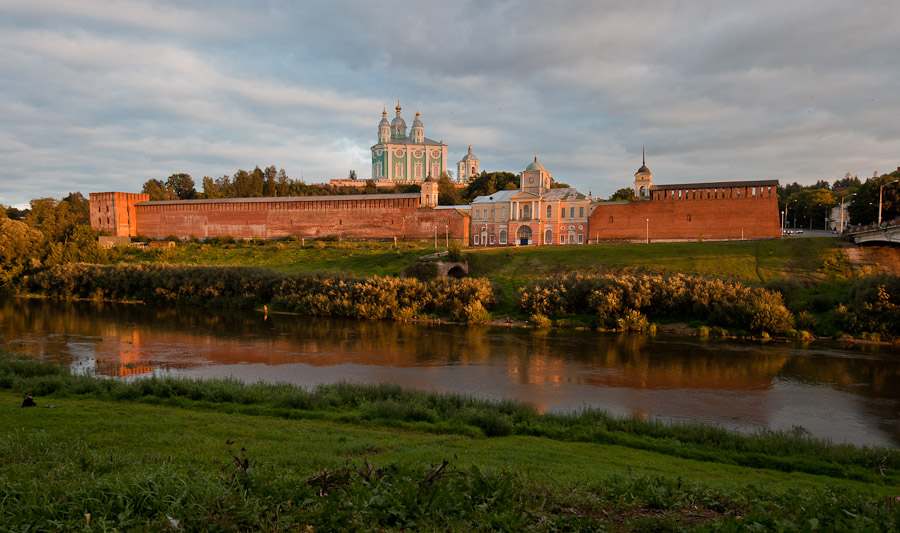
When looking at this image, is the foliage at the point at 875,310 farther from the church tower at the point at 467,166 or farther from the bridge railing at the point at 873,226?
the church tower at the point at 467,166

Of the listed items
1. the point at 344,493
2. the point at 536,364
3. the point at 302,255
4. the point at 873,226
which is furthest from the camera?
the point at 302,255

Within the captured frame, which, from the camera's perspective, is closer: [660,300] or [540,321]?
[660,300]

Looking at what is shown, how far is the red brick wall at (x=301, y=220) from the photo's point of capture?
150 feet

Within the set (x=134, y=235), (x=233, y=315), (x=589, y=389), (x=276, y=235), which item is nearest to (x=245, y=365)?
(x=589, y=389)

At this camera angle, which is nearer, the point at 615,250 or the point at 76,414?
the point at 76,414

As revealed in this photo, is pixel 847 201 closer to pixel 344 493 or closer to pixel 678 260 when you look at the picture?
pixel 678 260

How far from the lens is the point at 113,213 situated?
2088 inches

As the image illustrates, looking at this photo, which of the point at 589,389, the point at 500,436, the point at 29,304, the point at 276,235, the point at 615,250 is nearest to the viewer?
the point at 500,436

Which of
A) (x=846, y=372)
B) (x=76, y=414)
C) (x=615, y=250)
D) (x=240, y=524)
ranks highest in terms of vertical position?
(x=615, y=250)

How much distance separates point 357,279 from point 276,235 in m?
24.9

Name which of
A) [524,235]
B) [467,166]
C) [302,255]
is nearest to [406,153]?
[467,166]

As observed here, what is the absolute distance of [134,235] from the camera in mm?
54406

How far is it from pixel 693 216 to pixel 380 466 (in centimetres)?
3891

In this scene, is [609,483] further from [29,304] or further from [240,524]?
[29,304]
